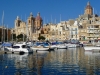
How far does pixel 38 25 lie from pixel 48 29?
9.24 m

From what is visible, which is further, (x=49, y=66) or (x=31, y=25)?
(x=31, y=25)

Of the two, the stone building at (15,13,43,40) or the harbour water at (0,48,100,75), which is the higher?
the stone building at (15,13,43,40)

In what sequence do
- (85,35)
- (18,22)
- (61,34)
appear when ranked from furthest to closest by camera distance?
(18,22) < (61,34) < (85,35)

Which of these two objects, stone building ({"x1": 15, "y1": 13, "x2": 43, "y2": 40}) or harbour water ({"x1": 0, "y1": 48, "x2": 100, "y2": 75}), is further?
stone building ({"x1": 15, "y1": 13, "x2": 43, "y2": 40})

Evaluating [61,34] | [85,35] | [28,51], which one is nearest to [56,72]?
[28,51]

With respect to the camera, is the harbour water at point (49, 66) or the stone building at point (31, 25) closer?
the harbour water at point (49, 66)

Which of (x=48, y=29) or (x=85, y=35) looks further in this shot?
(x=48, y=29)

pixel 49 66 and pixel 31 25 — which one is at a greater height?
pixel 31 25

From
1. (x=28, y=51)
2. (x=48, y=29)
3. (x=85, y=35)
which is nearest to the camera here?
(x=28, y=51)

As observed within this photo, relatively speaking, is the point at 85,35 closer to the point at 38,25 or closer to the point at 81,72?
the point at 38,25

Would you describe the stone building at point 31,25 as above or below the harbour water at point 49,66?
above

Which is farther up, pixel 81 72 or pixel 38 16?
pixel 38 16

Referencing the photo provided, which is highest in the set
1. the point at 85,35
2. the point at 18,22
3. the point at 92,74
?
the point at 18,22

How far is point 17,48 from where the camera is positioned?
144 ft
